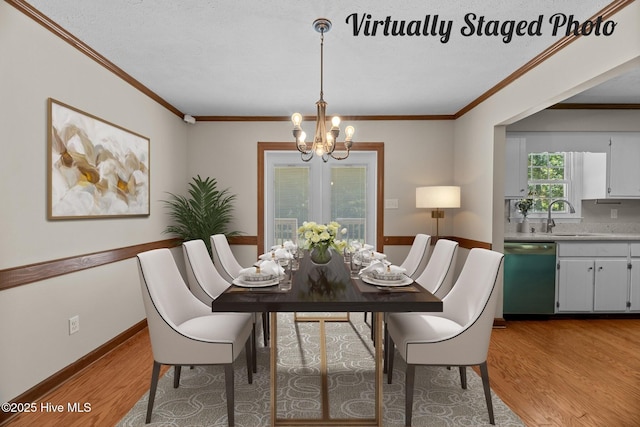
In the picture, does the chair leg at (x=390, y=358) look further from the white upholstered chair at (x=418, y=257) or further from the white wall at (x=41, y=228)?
the white wall at (x=41, y=228)

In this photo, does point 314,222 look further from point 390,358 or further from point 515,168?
point 515,168

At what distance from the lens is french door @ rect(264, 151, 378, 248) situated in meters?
4.84

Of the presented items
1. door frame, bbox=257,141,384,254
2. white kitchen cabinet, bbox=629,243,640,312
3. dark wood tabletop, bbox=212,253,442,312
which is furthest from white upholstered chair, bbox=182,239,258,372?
white kitchen cabinet, bbox=629,243,640,312

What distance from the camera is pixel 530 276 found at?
3.76 meters

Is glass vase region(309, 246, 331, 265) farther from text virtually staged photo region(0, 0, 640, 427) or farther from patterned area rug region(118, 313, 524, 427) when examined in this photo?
patterned area rug region(118, 313, 524, 427)

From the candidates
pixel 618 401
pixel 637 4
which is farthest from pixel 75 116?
pixel 618 401

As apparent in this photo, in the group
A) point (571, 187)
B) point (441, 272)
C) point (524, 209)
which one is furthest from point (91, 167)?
point (571, 187)

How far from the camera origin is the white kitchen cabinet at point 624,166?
4020mm

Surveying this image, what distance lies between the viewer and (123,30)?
95.9 inches

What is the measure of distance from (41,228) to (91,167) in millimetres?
655

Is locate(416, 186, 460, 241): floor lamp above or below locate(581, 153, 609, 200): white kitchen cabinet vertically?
below

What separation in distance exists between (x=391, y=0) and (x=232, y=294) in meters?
2.02

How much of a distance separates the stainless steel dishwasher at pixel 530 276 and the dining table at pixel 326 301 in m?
2.37

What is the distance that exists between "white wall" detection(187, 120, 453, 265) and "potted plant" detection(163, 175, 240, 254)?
0.24 metres
